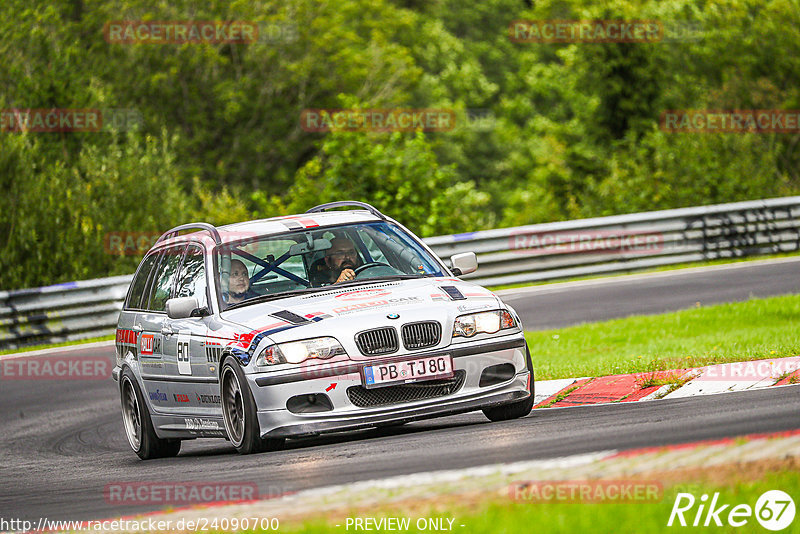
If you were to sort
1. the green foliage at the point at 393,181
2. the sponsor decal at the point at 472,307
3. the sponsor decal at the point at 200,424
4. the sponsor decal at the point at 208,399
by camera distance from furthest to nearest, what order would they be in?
the green foliage at the point at 393,181, the sponsor decal at the point at 200,424, the sponsor decal at the point at 208,399, the sponsor decal at the point at 472,307

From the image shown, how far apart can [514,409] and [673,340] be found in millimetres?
4655

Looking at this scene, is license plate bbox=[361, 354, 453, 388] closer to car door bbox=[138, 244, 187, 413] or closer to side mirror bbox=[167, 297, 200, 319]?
side mirror bbox=[167, 297, 200, 319]

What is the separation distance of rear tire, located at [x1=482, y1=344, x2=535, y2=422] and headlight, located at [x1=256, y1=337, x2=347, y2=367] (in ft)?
4.24

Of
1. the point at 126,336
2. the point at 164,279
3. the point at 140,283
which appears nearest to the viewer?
the point at 164,279

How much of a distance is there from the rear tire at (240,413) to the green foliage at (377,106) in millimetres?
14429

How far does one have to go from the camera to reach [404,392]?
8.34 m

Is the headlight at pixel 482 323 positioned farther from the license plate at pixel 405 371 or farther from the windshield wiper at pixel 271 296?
the windshield wiper at pixel 271 296

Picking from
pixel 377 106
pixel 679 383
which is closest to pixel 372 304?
pixel 679 383

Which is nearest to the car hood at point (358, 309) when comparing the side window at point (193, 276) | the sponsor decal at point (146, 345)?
the side window at point (193, 276)

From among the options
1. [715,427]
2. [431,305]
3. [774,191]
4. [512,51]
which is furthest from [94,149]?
[512,51]

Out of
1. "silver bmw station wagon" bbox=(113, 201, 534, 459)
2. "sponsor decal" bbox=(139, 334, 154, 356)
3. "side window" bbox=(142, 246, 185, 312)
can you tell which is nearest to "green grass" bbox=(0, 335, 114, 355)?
"side window" bbox=(142, 246, 185, 312)

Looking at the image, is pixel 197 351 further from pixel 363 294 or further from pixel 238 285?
pixel 363 294

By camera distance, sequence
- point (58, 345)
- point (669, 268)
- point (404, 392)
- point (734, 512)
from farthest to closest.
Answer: point (669, 268)
point (58, 345)
point (404, 392)
point (734, 512)

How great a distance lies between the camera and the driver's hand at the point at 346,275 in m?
9.53
